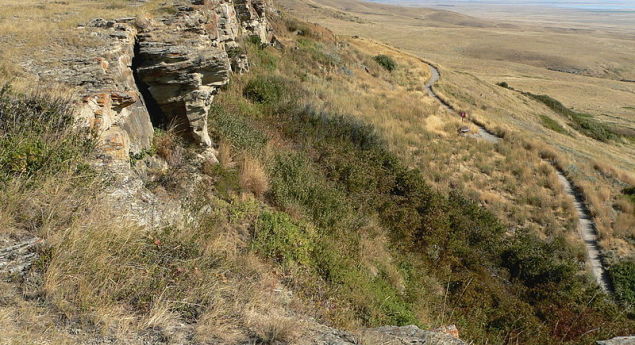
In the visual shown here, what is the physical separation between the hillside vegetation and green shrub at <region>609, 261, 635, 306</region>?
Result: 0.10 m

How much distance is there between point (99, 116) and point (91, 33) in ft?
10.7

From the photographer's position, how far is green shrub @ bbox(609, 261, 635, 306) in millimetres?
9609

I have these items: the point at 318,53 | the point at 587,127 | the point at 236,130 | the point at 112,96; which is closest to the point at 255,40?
the point at 318,53

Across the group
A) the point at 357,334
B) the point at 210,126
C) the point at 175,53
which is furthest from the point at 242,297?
the point at 210,126

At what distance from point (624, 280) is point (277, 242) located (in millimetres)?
9979

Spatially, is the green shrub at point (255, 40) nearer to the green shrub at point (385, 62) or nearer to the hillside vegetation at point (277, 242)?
the hillside vegetation at point (277, 242)

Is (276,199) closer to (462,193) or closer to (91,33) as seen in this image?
(91,33)

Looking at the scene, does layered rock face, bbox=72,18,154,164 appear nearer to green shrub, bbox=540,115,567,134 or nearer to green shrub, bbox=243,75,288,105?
green shrub, bbox=243,75,288,105

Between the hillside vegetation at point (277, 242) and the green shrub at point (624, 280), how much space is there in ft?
0.33

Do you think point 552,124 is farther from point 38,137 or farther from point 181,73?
point 38,137

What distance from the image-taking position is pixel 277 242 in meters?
5.43

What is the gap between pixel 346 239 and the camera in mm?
6418

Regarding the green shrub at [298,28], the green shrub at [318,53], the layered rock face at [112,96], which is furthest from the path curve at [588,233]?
the green shrub at [298,28]

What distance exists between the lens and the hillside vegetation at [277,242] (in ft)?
10.1
